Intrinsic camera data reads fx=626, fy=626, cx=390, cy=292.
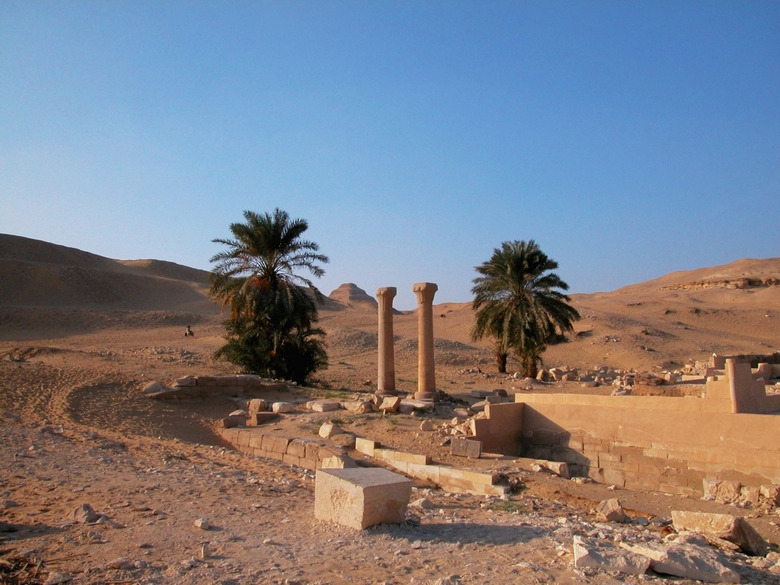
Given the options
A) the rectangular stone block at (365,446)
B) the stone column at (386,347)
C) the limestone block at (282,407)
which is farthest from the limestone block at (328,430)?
the stone column at (386,347)

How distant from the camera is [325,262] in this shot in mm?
21281

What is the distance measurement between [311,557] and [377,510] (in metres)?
0.92

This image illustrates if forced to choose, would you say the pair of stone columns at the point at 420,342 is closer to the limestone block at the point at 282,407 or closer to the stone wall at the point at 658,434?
the limestone block at the point at 282,407

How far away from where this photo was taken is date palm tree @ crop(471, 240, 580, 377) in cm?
2425

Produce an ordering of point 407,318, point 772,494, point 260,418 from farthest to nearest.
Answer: point 407,318 < point 260,418 < point 772,494

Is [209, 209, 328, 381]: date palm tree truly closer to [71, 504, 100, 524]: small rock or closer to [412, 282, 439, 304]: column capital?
[412, 282, 439, 304]: column capital

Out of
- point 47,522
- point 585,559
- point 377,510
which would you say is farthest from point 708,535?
point 47,522

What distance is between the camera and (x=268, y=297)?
2019cm

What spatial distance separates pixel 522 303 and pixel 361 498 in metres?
19.5

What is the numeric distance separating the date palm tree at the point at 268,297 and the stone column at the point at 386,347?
10.4 feet

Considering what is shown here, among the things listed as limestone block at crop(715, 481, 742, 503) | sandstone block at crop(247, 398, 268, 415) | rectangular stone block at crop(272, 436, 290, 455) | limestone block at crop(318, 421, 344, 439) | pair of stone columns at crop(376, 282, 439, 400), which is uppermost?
pair of stone columns at crop(376, 282, 439, 400)

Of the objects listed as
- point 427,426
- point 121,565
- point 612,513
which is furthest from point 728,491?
point 121,565

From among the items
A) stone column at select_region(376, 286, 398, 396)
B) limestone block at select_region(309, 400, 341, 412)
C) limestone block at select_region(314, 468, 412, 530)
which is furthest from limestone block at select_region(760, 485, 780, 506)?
stone column at select_region(376, 286, 398, 396)

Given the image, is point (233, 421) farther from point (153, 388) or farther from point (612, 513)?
point (612, 513)
